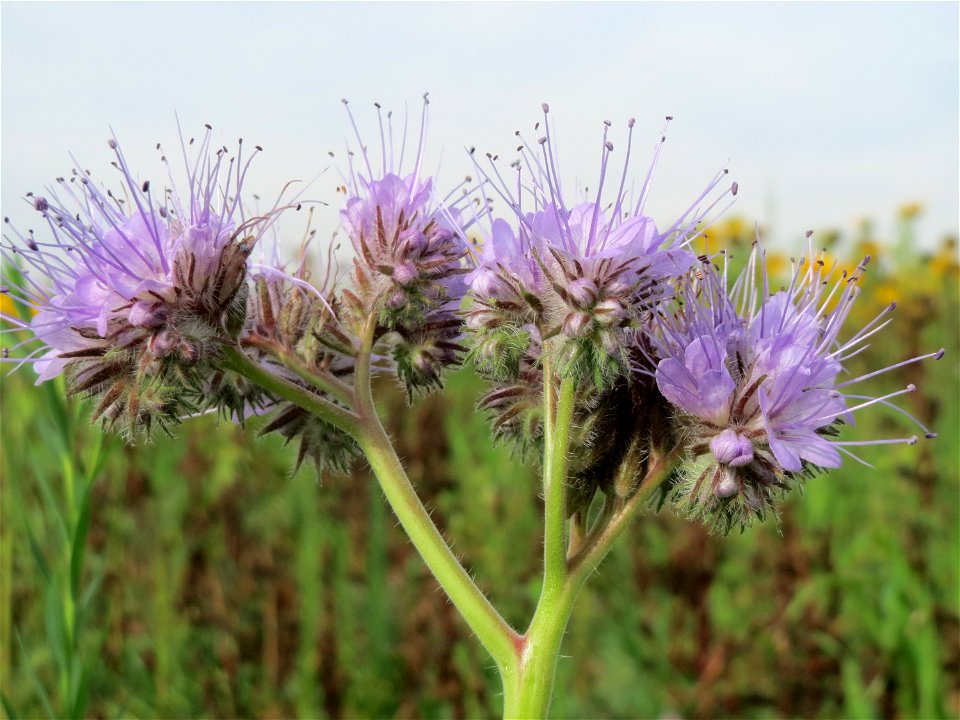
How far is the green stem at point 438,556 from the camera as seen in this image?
229 centimetres

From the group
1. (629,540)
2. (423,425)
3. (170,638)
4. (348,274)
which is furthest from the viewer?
(423,425)

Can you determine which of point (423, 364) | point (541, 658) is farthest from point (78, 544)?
point (541, 658)

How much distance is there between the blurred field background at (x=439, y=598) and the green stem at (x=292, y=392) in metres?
1.46

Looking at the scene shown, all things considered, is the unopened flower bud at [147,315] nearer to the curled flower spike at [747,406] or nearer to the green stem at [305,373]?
the green stem at [305,373]

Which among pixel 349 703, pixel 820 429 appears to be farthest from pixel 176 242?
pixel 349 703

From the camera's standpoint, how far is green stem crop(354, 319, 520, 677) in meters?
2.29

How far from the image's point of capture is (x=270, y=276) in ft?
9.29

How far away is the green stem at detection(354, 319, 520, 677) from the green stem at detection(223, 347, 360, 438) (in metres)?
0.04

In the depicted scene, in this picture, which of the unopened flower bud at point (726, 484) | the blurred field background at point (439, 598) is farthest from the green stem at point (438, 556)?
the blurred field background at point (439, 598)

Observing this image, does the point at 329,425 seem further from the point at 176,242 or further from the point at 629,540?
the point at 629,540

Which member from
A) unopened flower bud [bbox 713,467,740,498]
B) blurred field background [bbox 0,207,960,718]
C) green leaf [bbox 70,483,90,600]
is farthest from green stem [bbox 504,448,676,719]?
green leaf [bbox 70,483,90,600]

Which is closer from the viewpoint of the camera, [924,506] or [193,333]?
[193,333]

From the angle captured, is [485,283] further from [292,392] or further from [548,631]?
[548,631]

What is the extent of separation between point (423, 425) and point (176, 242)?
3.65 meters
